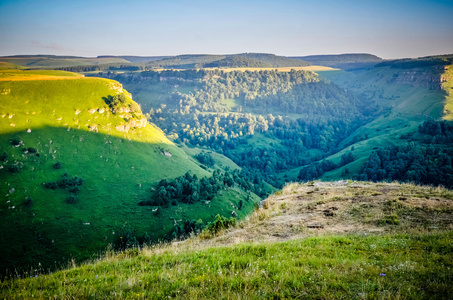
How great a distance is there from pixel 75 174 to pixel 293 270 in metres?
113

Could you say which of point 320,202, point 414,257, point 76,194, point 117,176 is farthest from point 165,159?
point 414,257

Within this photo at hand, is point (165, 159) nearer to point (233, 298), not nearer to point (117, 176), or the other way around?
point (117, 176)

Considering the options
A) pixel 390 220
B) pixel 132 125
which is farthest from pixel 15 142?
pixel 390 220

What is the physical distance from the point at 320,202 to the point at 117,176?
104423 millimetres

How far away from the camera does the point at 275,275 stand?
7.55m

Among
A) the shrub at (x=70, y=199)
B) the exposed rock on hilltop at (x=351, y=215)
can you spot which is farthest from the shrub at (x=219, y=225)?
the shrub at (x=70, y=199)

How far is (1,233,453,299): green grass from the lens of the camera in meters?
6.54

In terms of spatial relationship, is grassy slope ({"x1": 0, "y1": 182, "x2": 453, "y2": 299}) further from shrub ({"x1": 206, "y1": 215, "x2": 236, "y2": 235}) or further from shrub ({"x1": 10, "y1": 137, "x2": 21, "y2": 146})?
shrub ({"x1": 10, "y1": 137, "x2": 21, "y2": 146})

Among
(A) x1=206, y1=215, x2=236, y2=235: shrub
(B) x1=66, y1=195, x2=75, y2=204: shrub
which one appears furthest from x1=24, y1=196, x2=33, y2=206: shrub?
(A) x1=206, y1=215, x2=236, y2=235: shrub

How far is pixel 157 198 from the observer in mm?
97062

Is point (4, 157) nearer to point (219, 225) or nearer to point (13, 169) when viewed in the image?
point (13, 169)

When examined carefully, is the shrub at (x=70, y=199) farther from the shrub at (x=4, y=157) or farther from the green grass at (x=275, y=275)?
the green grass at (x=275, y=275)

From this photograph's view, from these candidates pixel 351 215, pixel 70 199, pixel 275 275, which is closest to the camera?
pixel 275 275

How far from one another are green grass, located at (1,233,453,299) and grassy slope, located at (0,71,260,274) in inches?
2503
